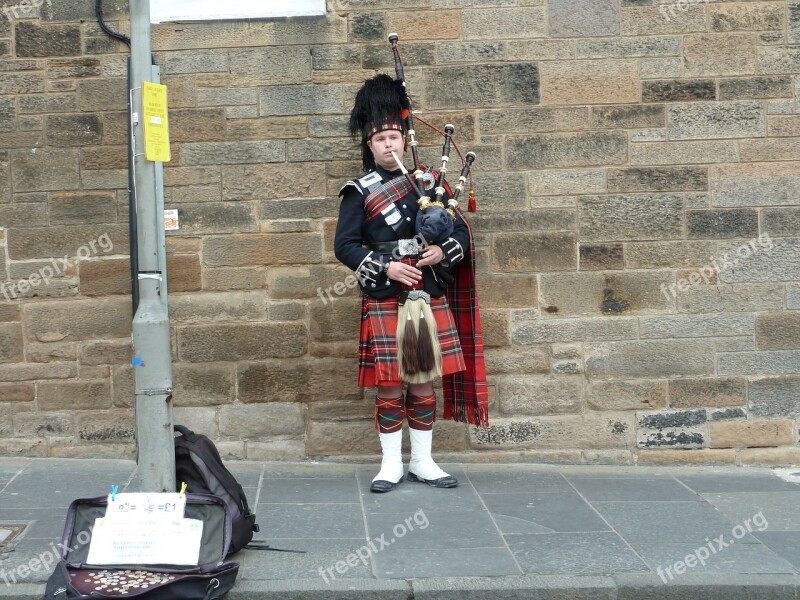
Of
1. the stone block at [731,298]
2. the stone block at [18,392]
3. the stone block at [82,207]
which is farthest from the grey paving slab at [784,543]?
the stone block at [18,392]

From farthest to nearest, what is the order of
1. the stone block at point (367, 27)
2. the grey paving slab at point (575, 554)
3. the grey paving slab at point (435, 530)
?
the stone block at point (367, 27) → the grey paving slab at point (435, 530) → the grey paving slab at point (575, 554)

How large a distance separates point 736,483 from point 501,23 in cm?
307

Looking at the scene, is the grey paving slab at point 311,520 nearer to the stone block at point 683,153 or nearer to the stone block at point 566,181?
the stone block at point 566,181

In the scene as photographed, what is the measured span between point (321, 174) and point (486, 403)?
171 centimetres

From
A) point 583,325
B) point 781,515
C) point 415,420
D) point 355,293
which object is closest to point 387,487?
point 415,420

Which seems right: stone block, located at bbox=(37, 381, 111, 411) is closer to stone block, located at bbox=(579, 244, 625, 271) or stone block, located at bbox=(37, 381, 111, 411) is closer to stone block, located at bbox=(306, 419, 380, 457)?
stone block, located at bbox=(306, 419, 380, 457)

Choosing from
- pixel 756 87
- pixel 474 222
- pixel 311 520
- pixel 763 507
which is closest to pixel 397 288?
pixel 474 222

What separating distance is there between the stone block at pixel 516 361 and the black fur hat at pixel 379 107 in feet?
4.99

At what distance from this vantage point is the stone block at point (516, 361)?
238 inches

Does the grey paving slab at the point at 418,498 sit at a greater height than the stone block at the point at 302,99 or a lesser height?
lesser

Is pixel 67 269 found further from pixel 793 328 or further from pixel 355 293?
pixel 793 328

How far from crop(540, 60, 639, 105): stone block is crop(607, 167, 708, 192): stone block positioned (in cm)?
49

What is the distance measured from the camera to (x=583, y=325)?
6059mm

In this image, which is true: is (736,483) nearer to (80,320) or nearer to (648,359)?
(648,359)
